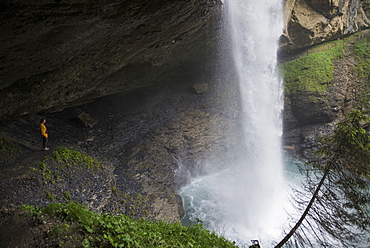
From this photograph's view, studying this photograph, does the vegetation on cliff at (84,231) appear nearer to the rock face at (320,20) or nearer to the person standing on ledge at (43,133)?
the person standing on ledge at (43,133)

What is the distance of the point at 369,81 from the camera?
61.4 feet

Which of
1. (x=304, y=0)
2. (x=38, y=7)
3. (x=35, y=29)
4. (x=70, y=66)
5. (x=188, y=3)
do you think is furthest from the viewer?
(x=304, y=0)

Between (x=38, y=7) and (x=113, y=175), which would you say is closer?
(x=38, y=7)

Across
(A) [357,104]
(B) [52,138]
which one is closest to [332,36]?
(A) [357,104]

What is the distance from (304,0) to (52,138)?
20164 mm

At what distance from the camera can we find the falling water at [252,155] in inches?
433

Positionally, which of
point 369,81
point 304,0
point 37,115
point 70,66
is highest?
point 304,0

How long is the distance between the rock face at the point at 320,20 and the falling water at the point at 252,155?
5.62ft

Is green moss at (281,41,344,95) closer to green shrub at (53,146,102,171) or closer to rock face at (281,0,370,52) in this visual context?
rock face at (281,0,370,52)

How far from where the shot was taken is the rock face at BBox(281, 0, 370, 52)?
20.2 m

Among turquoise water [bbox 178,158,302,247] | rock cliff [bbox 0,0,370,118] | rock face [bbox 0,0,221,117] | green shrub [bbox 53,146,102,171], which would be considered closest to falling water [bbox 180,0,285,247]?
turquoise water [bbox 178,158,302,247]

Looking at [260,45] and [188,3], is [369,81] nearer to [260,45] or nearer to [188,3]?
[260,45]

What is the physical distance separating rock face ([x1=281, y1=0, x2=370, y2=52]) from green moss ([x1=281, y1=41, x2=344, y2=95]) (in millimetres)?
1095

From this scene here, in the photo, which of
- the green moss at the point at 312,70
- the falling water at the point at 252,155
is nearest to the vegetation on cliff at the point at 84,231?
the falling water at the point at 252,155
